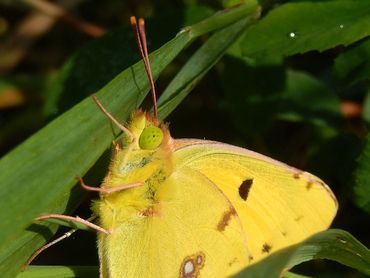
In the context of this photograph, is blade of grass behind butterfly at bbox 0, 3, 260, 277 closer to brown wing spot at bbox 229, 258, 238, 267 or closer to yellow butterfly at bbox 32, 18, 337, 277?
yellow butterfly at bbox 32, 18, 337, 277

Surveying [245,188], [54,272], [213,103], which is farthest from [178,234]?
[213,103]

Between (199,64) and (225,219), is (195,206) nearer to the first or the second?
(225,219)

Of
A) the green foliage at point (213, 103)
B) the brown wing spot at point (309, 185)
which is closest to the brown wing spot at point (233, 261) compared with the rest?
the green foliage at point (213, 103)

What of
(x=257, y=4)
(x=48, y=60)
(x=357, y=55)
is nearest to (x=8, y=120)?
(x=48, y=60)

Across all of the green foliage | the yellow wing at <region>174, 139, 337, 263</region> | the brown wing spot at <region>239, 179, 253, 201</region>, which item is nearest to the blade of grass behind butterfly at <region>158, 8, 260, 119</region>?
the green foliage

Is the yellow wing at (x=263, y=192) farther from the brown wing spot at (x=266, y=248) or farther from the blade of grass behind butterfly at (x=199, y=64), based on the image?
the blade of grass behind butterfly at (x=199, y=64)

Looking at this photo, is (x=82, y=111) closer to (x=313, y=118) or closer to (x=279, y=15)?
(x=279, y=15)
